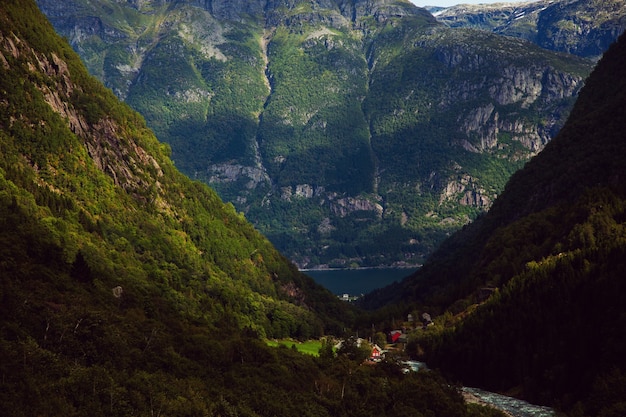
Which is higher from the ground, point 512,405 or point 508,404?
point 508,404

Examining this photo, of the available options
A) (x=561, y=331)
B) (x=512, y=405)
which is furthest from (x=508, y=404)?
(x=561, y=331)

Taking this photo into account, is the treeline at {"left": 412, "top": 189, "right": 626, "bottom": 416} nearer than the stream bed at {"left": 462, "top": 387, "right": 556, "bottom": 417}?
No

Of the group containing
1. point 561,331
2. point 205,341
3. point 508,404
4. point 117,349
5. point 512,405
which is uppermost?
point 561,331

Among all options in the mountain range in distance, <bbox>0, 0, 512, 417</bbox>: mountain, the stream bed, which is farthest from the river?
<bbox>0, 0, 512, 417</bbox>: mountain

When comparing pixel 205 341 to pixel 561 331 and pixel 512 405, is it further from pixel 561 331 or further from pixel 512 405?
pixel 561 331

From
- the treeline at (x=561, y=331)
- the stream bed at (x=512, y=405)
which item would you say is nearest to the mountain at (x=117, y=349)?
the stream bed at (x=512, y=405)

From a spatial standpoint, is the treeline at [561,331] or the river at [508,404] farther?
the treeline at [561,331]

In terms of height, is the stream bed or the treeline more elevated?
the treeline

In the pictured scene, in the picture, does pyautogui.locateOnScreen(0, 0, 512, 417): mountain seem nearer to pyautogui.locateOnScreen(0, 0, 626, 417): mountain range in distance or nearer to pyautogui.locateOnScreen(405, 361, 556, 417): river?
pyautogui.locateOnScreen(0, 0, 626, 417): mountain range in distance

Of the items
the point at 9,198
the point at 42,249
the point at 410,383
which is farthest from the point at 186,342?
the point at 9,198

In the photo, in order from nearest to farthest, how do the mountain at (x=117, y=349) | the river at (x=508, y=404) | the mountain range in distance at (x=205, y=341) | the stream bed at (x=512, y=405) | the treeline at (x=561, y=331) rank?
the mountain at (x=117, y=349) < the mountain range in distance at (x=205, y=341) < the stream bed at (x=512, y=405) < the river at (x=508, y=404) < the treeline at (x=561, y=331)

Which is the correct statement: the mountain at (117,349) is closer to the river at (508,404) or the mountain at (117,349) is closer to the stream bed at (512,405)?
the river at (508,404)
